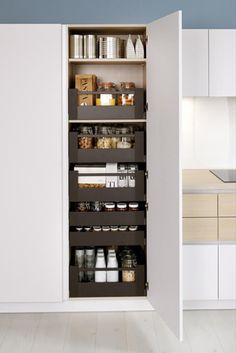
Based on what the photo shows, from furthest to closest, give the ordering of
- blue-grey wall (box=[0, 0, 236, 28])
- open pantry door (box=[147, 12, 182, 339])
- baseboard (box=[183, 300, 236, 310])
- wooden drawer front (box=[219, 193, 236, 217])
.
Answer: blue-grey wall (box=[0, 0, 236, 28]) < baseboard (box=[183, 300, 236, 310]) < wooden drawer front (box=[219, 193, 236, 217]) < open pantry door (box=[147, 12, 182, 339])

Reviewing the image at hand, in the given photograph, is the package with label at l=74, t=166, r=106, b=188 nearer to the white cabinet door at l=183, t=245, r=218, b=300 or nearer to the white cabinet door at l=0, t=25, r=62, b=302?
the white cabinet door at l=0, t=25, r=62, b=302

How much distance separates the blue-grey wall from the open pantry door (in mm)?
615

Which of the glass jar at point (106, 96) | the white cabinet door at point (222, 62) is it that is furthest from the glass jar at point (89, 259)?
the white cabinet door at point (222, 62)

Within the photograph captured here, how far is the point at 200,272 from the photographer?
3.83 meters

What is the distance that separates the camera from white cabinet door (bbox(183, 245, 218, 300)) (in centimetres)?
382

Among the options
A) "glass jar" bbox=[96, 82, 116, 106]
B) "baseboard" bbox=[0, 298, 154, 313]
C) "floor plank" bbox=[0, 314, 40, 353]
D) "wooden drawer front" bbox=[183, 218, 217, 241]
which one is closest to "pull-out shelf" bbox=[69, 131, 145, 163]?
"glass jar" bbox=[96, 82, 116, 106]

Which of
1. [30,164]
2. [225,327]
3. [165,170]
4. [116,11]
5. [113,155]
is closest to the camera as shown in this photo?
[165,170]

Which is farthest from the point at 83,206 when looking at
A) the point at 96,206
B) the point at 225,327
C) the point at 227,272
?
the point at 225,327

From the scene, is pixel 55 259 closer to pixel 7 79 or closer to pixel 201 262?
pixel 201 262

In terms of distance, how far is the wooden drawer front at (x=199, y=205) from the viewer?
380 cm

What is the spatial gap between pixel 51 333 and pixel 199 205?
1161 mm

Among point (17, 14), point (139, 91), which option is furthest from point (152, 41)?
point (17, 14)

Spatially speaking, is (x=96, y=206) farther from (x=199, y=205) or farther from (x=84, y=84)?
(x=84, y=84)

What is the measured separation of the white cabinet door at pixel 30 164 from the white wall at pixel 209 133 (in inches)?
41.4
